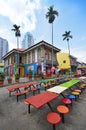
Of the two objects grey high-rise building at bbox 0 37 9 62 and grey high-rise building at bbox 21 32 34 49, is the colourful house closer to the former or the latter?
grey high-rise building at bbox 21 32 34 49

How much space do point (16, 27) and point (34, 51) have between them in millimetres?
9477

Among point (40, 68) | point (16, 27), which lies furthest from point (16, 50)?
point (40, 68)

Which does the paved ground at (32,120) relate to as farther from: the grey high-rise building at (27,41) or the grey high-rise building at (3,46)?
the grey high-rise building at (3,46)

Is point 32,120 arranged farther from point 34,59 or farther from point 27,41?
point 27,41

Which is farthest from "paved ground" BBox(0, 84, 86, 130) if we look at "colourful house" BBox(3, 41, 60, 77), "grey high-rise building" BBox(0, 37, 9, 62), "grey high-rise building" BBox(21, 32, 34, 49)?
"grey high-rise building" BBox(0, 37, 9, 62)

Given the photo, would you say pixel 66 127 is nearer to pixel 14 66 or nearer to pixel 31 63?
pixel 31 63

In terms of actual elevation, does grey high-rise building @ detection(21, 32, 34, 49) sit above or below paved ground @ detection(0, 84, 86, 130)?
above

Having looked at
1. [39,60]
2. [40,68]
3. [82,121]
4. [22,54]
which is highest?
[22,54]

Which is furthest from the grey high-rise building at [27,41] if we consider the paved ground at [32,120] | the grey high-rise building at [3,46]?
the paved ground at [32,120]

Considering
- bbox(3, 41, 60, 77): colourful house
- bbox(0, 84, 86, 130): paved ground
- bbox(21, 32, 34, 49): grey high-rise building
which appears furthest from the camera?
bbox(21, 32, 34, 49): grey high-rise building

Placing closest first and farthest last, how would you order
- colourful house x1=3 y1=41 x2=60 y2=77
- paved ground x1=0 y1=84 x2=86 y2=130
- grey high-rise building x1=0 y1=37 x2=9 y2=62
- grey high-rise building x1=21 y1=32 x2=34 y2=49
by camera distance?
paved ground x1=0 y1=84 x2=86 y2=130 < colourful house x1=3 y1=41 x2=60 y2=77 < grey high-rise building x1=21 y1=32 x2=34 y2=49 < grey high-rise building x1=0 y1=37 x2=9 y2=62

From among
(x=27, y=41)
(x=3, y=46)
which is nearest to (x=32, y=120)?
(x=27, y=41)

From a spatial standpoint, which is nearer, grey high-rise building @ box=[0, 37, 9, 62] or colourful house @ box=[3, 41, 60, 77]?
colourful house @ box=[3, 41, 60, 77]

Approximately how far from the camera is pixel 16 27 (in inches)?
1028
